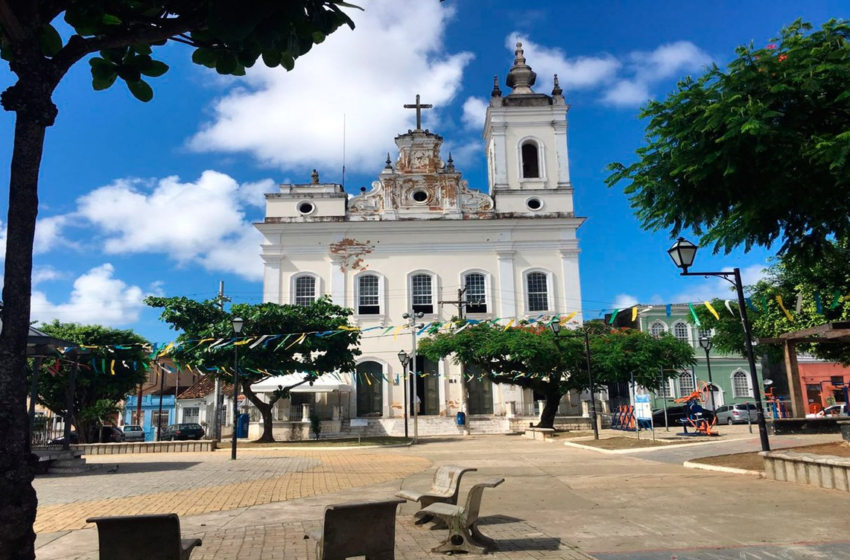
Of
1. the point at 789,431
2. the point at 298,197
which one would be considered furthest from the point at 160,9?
the point at 298,197

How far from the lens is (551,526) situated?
6.93 m

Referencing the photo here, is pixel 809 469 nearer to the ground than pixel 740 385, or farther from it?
nearer to the ground

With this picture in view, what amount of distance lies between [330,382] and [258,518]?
2397 centimetres

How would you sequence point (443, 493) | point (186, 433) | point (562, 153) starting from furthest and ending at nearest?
point (562, 153) → point (186, 433) → point (443, 493)

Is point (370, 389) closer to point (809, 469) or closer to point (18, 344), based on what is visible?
point (809, 469)

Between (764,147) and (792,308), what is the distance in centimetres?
2246

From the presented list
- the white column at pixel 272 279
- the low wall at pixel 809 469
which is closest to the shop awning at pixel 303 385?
the white column at pixel 272 279

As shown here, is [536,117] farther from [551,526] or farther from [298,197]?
[551,526]

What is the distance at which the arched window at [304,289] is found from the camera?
116ft

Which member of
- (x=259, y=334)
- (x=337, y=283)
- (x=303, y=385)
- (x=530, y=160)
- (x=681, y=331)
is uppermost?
(x=530, y=160)

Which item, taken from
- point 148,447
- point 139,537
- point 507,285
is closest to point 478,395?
point 507,285

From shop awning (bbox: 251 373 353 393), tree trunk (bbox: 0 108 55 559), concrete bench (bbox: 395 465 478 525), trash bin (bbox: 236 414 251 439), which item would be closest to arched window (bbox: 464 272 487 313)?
shop awning (bbox: 251 373 353 393)

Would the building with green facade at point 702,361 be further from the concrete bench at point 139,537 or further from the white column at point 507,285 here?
the concrete bench at point 139,537

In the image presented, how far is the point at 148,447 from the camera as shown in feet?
67.1
